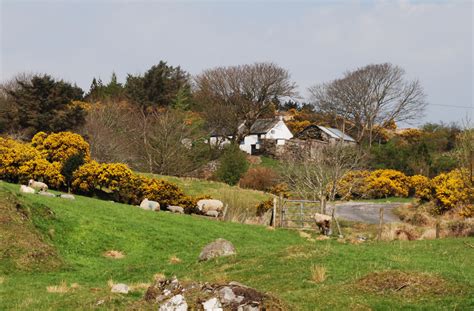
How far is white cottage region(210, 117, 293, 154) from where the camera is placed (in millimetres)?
73750

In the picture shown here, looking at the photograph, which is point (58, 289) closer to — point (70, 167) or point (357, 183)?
point (70, 167)

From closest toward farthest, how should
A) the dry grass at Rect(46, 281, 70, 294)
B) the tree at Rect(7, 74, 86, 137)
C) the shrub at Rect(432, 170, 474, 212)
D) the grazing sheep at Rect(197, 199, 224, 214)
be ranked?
the dry grass at Rect(46, 281, 70, 294) < the grazing sheep at Rect(197, 199, 224, 214) < the shrub at Rect(432, 170, 474, 212) < the tree at Rect(7, 74, 86, 137)

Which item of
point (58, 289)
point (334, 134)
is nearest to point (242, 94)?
point (334, 134)

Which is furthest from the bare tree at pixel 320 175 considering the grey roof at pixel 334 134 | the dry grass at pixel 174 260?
the grey roof at pixel 334 134

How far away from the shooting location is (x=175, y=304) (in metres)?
7.75

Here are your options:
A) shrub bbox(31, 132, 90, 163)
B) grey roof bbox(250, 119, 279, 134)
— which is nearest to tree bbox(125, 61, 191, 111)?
grey roof bbox(250, 119, 279, 134)

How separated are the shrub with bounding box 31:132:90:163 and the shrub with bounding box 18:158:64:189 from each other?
2.60m

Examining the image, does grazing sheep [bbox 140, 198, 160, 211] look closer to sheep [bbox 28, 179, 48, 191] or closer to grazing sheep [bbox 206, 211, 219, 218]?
grazing sheep [bbox 206, 211, 219, 218]

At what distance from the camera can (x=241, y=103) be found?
7119cm

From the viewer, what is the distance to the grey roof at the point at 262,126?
74.4 metres

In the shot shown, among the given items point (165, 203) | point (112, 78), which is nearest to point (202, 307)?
point (165, 203)

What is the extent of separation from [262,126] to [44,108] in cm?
3533

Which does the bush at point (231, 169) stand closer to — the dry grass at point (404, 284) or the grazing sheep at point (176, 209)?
the grazing sheep at point (176, 209)

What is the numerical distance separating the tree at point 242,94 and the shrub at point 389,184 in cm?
2242
